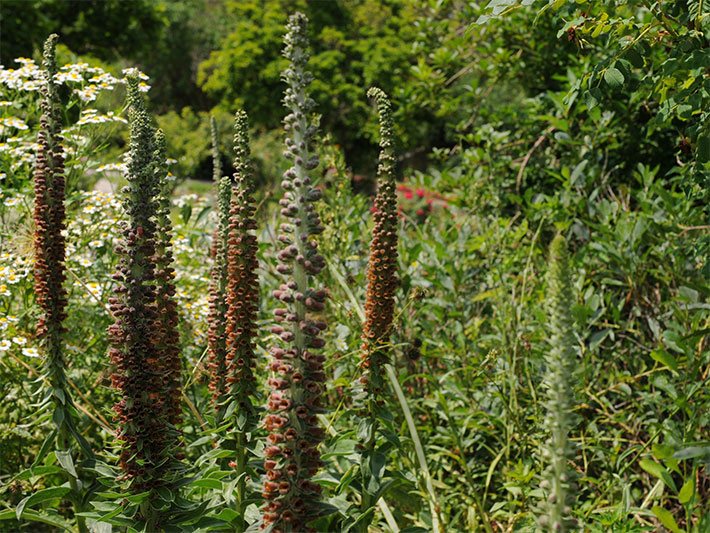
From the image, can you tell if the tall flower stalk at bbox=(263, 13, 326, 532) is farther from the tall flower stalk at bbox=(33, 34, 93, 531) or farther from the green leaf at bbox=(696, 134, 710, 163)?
the green leaf at bbox=(696, 134, 710, 163)

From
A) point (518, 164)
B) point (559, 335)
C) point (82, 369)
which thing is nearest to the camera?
point (559, 335)

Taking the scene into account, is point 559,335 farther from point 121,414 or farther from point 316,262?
point 121,414

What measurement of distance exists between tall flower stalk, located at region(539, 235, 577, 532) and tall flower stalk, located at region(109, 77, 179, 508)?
117 centimetres

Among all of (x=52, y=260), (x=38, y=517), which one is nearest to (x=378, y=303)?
(x=52, y=260)

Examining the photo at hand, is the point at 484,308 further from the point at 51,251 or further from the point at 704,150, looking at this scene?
the point at 51,251

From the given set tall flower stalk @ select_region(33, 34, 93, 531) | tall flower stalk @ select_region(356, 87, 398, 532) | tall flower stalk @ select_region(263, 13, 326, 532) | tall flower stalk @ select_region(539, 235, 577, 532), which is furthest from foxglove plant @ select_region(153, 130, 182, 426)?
tall flower stalk @ select_region(539, 235, 577, 532)

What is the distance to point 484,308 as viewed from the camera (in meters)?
4.58

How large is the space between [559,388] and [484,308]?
3187 mm

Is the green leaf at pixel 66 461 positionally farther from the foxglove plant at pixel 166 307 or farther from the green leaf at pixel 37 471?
the foxglove plant at pixel 166 307

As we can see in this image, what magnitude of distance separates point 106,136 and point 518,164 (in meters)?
2.90

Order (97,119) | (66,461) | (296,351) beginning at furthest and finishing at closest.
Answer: (97,119), (66,461), (296,351)

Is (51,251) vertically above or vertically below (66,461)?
above

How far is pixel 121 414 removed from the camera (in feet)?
7.07

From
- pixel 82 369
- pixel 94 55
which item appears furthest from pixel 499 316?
pixel 94 55
